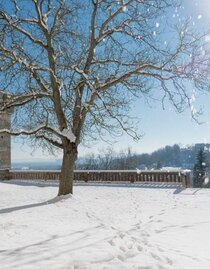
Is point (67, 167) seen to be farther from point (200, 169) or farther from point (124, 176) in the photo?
point (200, 169)

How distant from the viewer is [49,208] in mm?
11844

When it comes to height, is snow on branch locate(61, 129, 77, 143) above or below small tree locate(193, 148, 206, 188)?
above

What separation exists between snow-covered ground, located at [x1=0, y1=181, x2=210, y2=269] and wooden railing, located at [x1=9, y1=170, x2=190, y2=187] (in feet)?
29.8

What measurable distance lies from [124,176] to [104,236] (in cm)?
1690

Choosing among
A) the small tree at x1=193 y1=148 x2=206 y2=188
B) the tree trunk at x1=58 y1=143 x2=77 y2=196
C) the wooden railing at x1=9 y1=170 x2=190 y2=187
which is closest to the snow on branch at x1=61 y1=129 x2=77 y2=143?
the tree trunk at x1=58 y1=143 x2=77 y2=196

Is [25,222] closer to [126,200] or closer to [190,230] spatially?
[190,230]

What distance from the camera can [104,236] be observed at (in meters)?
7.46

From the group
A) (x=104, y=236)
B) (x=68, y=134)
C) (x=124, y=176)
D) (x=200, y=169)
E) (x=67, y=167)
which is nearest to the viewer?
(x=104, y=236)

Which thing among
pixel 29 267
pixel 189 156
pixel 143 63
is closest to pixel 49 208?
pixel 29 267

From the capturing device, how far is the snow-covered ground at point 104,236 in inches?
220

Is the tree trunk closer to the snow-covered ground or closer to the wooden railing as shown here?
the snow-covered ground

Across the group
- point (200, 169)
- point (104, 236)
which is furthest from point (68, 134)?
point (200, 169)

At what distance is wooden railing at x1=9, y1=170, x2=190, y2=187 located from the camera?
71.7 feet

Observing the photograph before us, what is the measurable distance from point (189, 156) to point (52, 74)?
154 metres
